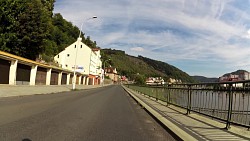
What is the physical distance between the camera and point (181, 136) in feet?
24.8

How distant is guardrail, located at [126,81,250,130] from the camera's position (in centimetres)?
802

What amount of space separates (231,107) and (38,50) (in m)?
43.6

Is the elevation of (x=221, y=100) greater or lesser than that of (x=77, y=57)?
lesser

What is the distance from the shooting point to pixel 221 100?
9.51m

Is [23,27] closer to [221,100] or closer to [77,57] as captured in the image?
[221,100]

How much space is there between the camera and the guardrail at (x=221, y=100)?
8.02m

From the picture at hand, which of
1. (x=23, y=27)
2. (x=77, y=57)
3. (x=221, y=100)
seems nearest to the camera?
(x=221, y=100)

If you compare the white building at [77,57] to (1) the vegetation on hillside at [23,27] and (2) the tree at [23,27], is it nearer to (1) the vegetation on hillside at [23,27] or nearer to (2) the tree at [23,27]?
(1) the vegetation on hillside at [23,27]

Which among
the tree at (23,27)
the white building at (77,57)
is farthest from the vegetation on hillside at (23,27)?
the white building at (77,57)

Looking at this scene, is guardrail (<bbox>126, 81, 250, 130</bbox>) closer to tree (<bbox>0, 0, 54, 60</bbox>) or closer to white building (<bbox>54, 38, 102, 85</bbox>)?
tree (<bbox>0, 0, 54, 60</bbox>)

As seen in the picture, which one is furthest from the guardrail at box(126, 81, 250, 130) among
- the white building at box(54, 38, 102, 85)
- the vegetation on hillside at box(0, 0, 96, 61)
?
the white building at box(54, 38, 102, 85)

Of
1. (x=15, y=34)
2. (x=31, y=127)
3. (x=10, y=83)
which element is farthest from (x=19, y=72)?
(x=31, y=127)

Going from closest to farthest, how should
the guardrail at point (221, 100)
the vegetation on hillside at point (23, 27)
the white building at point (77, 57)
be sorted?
the guardrail at point (221, 100)
the vegetation on hillside at point (23, 27)
the white building at point (77, 57)

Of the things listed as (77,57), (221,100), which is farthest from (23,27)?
(77,57)
